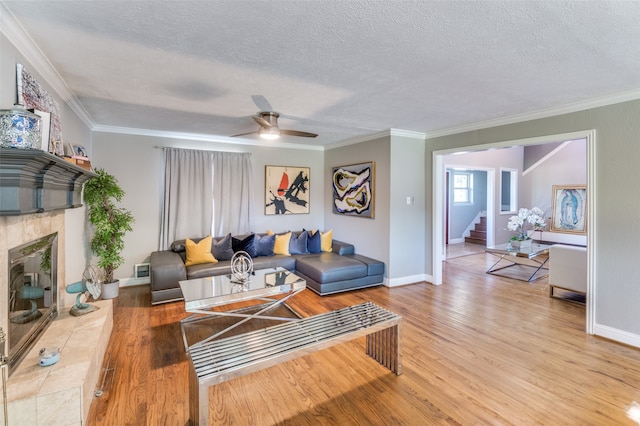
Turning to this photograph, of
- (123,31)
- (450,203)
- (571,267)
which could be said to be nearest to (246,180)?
(123,31)

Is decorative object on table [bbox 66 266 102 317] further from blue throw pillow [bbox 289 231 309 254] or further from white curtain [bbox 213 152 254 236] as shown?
blue throw pillow [bbox 289 231 309 254]

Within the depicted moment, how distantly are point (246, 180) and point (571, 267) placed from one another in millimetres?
5013

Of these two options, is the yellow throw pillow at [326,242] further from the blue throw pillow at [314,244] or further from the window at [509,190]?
the window at [509,190]

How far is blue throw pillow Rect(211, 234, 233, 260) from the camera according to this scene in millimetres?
4766

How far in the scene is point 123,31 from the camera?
1.87 metres

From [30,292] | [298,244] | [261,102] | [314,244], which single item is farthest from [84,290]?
[314,244]

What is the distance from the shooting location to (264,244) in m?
5.05

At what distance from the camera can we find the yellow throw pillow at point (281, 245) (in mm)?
5203

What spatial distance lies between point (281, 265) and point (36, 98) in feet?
11.2

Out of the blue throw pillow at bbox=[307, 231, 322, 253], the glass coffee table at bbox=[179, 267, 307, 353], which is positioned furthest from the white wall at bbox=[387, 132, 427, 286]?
the glass coffee table at bbox=[179, 267, 307, 353]

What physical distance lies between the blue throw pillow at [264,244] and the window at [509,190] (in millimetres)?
6682

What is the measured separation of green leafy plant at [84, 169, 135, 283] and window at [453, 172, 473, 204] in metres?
8.45

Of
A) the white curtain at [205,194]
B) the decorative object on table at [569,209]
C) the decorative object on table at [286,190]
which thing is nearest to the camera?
the white curtain at [205,194]

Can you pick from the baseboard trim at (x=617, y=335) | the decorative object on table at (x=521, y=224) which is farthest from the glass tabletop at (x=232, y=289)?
the decorative object on table at (x=521, y=224)
